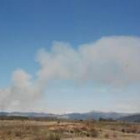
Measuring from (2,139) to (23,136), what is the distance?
4.31m

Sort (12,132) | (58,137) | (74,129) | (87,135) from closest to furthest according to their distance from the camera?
(58,137) → (12,132) → (87,135) → (74,129)

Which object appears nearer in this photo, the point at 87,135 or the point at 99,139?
the point at 99,139

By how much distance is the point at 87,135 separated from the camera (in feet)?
168

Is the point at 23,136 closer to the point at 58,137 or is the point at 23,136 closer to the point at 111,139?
the point at 58,137

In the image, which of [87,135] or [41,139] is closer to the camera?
[41,139]

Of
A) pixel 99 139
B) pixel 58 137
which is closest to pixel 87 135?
pixel 99 139

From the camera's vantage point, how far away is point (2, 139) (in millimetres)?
40531

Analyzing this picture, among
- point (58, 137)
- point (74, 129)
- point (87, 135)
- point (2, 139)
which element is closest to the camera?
point (2, 139)

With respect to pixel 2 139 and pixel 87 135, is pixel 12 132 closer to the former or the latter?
pixel 2 139

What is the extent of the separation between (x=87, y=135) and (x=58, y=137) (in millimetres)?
8972

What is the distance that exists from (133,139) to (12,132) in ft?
49.9

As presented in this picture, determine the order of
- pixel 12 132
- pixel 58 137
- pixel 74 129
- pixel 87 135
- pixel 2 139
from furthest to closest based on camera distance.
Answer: pixel 74 129, pixel 87 135, pixel 12 132, pixel 58 137, pixel 2 139

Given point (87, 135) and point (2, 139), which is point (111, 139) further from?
point (2, 139)

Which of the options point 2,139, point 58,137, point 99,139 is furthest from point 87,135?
point 2,139
